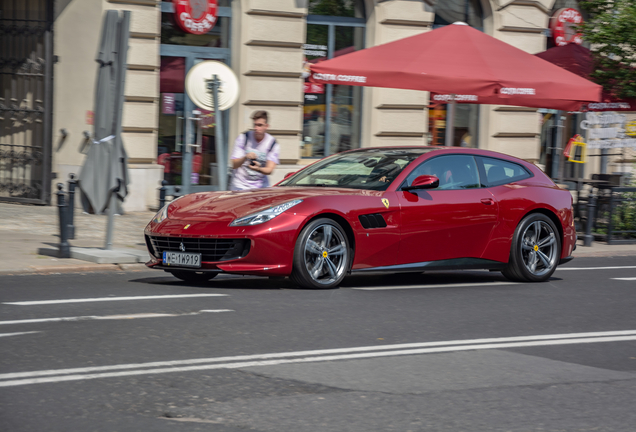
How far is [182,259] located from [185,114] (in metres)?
8.76

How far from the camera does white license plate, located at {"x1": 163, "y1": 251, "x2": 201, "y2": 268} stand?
8.22 m

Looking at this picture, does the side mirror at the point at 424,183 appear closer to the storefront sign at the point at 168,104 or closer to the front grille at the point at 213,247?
the front grille at the point at 213,247

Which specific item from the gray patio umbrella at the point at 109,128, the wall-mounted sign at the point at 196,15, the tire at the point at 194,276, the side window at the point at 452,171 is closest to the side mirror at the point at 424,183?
the side window at the point at 452,171

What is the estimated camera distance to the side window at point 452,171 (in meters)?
9.25

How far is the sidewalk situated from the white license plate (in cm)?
158

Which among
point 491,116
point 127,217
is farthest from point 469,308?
point 491,116

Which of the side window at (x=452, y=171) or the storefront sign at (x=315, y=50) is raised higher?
the storefront sign at (x=315, y=50)

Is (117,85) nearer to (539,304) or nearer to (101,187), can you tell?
(101,187)

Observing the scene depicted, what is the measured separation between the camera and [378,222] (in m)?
8.70

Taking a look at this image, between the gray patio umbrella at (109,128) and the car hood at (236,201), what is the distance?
177cm

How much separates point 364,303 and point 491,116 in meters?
13.1

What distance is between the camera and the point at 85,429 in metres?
4.00

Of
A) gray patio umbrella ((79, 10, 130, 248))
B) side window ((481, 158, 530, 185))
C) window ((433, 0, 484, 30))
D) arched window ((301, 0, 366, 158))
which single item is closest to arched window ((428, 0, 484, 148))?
window ((433, 0, 484, 30))

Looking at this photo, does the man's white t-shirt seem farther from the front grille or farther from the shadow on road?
the front grille
